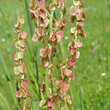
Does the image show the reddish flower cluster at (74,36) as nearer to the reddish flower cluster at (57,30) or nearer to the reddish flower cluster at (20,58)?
the reddish flower cluster at (57,30)

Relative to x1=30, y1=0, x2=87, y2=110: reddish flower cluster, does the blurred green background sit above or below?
below

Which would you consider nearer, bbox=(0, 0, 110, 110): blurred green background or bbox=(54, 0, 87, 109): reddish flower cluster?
bbox=(54, 0, 87, 109): reddish flower cluster

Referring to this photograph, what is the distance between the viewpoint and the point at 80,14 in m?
0.46

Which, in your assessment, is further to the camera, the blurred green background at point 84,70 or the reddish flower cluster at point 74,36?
the blurred green background at point 84,70

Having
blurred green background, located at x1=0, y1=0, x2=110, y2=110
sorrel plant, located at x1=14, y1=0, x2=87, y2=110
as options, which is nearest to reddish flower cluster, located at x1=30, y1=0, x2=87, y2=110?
sorrel plant, located at x1=14, y1=0, x2=87, y2=110

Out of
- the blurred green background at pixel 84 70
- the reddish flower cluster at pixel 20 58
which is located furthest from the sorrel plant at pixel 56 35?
the blurred green background at pixel 84 70

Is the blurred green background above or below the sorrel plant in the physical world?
below

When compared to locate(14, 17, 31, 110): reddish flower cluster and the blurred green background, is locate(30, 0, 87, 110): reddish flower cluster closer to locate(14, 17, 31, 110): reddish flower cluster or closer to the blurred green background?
locate(14, 17, 31, 110): reddish flower cluster

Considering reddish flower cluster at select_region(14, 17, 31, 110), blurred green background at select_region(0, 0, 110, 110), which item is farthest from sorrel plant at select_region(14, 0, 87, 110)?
blurred green background at select_region(0, 0, 110, 110)

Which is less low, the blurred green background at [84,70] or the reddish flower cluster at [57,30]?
the reddish flower cluster at [57,30]

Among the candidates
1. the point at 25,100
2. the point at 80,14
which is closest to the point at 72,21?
the point at 80,14

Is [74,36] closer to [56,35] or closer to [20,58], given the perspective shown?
[56,35]

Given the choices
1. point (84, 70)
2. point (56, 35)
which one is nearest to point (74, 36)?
point (56, 35)

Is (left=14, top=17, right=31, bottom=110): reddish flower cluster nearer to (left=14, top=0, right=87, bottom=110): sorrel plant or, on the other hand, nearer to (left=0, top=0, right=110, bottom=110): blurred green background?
(left=14, top=0, right=87, bottom=110): sorrel plant
